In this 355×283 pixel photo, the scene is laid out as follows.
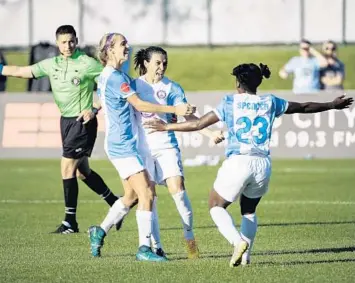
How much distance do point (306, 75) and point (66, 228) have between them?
1323cm

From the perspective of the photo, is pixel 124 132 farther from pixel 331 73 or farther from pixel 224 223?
pixel 331 73

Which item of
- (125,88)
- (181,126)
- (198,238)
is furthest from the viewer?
(198,238)

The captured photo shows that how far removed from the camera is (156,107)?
37.3 feet

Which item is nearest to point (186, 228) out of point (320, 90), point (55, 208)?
point (55, 208)

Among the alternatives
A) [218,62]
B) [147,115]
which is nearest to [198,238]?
[147,115]

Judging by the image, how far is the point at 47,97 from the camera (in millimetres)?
24672

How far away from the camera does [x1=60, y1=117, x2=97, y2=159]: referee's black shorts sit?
577 inches

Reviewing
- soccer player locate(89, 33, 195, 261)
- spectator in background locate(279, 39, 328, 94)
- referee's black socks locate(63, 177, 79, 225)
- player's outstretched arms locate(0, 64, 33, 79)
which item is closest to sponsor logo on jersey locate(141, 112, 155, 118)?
soccer player locate(89, 33, 195, 261)

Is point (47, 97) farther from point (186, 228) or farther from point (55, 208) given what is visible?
point (186, 228)

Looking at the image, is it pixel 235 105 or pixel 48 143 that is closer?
pixel 235 105

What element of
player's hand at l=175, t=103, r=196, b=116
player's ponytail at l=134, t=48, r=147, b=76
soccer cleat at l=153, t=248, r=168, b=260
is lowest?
soccer cleat at l=153, t=248, r=168, b=260

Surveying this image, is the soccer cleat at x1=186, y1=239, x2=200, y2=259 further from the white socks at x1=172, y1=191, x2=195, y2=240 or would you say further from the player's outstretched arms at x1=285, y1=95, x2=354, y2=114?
the player's outstretched arms at x1=285, y1=95, x2=354, y2=114

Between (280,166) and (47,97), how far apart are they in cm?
449

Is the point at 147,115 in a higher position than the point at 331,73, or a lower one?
lower
